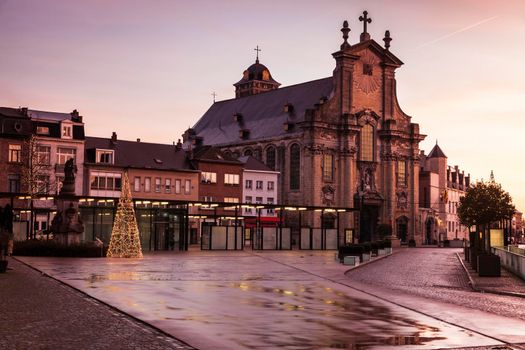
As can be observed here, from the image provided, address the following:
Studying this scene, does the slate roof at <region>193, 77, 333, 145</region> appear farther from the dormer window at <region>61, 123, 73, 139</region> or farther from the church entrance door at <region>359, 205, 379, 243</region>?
the dormer window at <region>61, 123, 73, 139</region>

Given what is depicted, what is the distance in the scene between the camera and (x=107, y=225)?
223ft

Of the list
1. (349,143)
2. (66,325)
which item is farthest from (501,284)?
(349,143)

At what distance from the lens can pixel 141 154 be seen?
101250 millimetres

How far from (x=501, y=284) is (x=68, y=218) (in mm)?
29437

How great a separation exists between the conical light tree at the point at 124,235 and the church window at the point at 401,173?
248ft

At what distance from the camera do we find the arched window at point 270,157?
385 ft

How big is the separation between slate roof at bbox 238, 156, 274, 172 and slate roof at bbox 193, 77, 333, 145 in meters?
5.39

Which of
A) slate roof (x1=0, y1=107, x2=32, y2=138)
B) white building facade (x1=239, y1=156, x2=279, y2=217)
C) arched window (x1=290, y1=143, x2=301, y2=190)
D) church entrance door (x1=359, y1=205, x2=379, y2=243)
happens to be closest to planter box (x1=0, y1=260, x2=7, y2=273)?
slate roof (x1=0, y1=107, x2=32, y2=138)

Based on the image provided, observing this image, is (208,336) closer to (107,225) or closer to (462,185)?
(107,225)

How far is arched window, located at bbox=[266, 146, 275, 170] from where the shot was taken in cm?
11750

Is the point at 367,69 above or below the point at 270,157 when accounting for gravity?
above

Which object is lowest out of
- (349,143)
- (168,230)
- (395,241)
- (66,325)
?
(66,325)

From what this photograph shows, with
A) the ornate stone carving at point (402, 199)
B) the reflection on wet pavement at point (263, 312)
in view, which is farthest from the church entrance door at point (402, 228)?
the reflection on wet pavement at point (263, 312)

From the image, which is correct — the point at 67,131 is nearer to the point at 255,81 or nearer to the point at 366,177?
the point at 366,177
